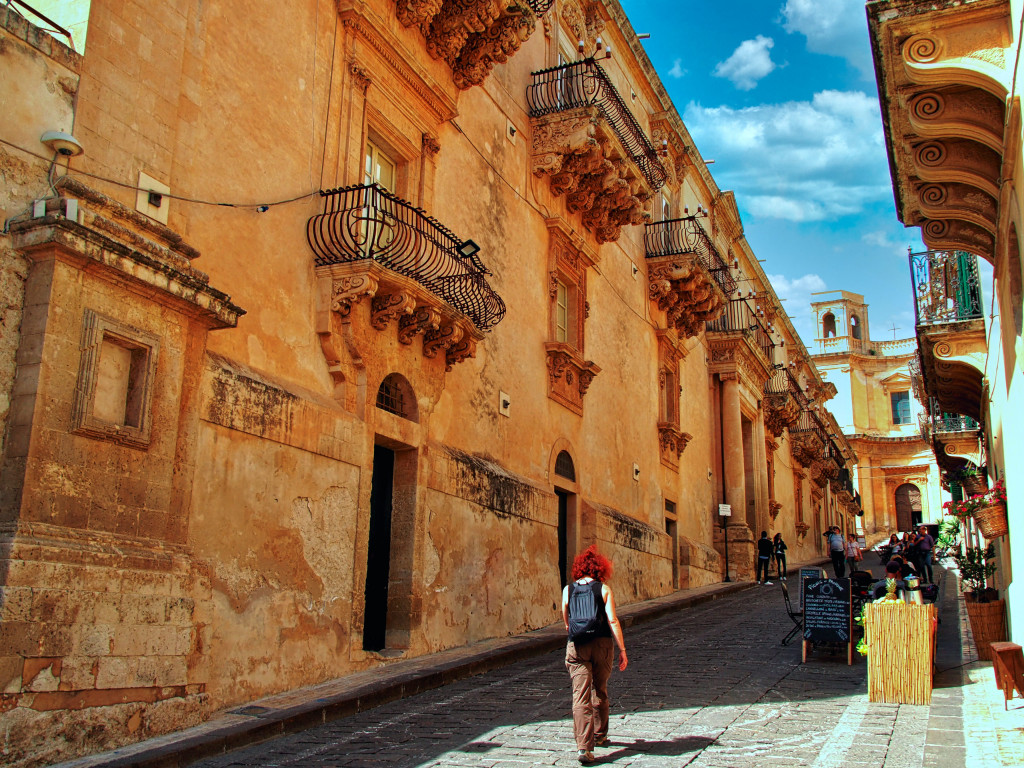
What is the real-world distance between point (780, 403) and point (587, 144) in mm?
18199

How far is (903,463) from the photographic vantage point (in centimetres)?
5794

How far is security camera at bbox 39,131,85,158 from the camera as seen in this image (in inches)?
286

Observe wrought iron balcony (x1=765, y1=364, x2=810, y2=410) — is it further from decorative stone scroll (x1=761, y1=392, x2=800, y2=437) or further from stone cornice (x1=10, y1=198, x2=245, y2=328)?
stone cornice (x1=10, y1=198, x2=245, y2=328)

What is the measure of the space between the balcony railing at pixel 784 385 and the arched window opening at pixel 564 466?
55.3ft

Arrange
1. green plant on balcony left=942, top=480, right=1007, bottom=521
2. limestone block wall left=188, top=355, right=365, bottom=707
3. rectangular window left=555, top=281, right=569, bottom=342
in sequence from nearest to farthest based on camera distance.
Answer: limestone block wall left=188, top=355, right=365, bottom=707
green plant on balcony left=942, top=480, right=1007, bottom=521
rectangular window left=555, top=281, right=569, bottom=342

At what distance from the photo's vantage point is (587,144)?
1623 cm

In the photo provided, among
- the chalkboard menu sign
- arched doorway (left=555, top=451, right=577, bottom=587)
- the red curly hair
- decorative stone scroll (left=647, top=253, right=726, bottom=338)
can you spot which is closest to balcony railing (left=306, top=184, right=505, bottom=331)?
arched doorway (left=555, top=451, right=577, bottom=587)

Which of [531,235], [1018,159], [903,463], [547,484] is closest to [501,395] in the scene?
[547,484]

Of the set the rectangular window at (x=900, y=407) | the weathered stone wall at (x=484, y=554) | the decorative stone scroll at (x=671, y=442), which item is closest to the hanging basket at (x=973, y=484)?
the decorative stone scroll at (x=671, y=442)

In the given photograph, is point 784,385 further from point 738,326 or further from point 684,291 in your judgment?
point 684,291

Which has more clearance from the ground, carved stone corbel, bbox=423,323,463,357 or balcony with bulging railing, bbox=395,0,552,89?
balcony with bulging railing, bbox=395,0,552,89

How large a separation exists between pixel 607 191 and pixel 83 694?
526 inches

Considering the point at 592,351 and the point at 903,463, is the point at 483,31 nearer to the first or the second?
the point at 592,351

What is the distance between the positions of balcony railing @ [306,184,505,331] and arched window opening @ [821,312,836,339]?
174 ft
